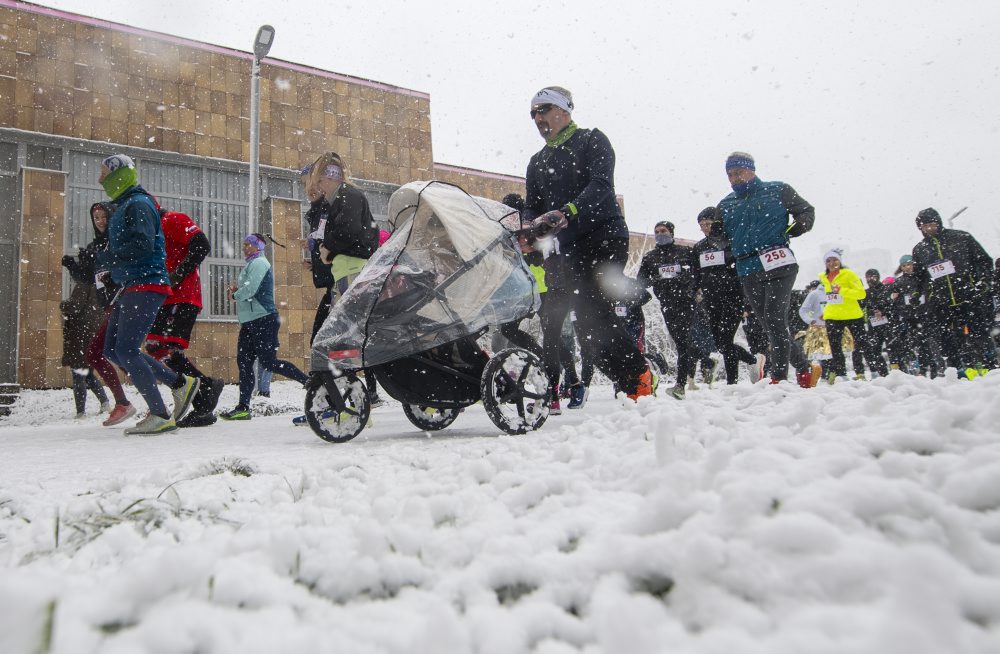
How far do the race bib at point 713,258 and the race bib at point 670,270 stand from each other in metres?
0.88

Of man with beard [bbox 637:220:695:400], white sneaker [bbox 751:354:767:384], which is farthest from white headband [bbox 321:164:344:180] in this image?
white sneaker [bbox 751:354:767:384]

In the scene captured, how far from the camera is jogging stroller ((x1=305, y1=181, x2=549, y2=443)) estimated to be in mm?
3371

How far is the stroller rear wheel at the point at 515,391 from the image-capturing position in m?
3.42

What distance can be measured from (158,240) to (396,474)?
147 inches

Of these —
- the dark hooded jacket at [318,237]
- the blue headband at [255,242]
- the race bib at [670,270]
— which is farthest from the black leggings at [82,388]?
the race bib at [670,270]

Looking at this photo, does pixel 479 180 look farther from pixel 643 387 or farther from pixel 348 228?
pixel 643 387

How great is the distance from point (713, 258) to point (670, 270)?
1.00 meters

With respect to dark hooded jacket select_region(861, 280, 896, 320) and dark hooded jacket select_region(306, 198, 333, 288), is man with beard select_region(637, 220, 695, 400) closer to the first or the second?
dark hooded jacket select_region(306, 198, 333, 288)

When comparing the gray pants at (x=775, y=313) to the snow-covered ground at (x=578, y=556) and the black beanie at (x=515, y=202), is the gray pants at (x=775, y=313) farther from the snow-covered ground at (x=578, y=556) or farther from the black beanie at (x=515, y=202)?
the snow-covered ground at (x=578, y=556)

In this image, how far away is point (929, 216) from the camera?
271 inches

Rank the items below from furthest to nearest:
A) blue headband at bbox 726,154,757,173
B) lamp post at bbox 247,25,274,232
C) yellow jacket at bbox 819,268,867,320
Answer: lamp post at bbox 247,25,274,232 → yellow jacket at bbox 819,268,867,320 → blue headband at bbox 726,154,757,173

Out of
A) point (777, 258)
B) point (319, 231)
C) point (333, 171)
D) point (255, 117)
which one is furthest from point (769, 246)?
point (255, 117)

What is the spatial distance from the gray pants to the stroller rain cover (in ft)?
7.88

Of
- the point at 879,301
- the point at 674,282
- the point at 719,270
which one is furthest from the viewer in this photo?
the point at 879,301
